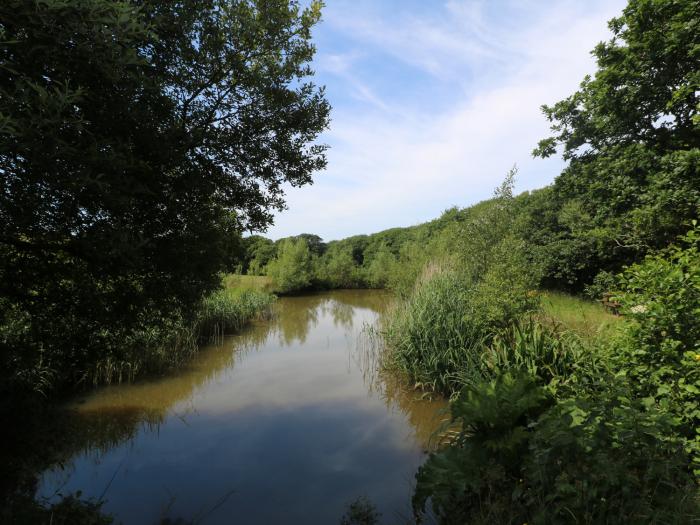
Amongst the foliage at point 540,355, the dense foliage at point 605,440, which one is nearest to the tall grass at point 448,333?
the foliage at point 540,355

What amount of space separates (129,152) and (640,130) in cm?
1394

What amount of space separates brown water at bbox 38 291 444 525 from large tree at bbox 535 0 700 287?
8227 millimetres

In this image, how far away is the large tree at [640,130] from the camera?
8.73 metres

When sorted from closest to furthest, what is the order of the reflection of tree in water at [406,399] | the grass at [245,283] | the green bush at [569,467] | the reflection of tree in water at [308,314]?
the green bush at [569,467] < the reflection of tree in water at [406,399] < the reflection of tree in water at [308,314] < the grass at [245,283]

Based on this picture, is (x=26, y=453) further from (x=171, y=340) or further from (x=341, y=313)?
(x=341, y=313)

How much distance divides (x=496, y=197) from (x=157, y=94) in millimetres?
12173

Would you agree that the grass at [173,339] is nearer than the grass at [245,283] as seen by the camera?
Yes

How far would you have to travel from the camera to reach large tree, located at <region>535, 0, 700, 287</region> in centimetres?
873

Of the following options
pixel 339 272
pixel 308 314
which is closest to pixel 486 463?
pixel 308 314

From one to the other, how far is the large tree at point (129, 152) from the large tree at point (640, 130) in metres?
9.41

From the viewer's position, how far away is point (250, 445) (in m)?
5.43

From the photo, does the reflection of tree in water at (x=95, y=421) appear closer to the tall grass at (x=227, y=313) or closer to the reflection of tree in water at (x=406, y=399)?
the tall grass at (x=227, y=313)

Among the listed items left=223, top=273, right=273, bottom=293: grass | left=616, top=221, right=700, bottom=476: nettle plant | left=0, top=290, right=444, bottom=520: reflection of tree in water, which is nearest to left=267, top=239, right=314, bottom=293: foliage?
left=223, top=273, right=273, bottom=293: grass

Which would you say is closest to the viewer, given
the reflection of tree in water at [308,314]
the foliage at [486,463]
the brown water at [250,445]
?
the foliage at [486,463]
